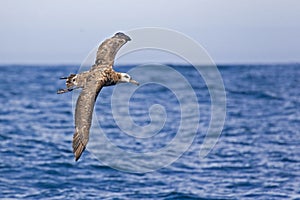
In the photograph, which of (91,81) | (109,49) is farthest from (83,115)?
(109,49)

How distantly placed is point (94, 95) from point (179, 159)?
15558 millimetres

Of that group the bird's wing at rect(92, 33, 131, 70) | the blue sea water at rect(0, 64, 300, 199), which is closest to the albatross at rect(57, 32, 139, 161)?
the bird's wing at rect(92, 33, 131, 70)

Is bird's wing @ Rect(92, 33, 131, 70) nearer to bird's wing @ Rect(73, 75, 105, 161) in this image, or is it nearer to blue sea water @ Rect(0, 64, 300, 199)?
bird's wing @ Rect(73, 75, 105, 161)

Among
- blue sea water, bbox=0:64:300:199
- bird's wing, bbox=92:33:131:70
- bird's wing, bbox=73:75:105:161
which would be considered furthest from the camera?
blue sea water, bbox=0:64:300:199

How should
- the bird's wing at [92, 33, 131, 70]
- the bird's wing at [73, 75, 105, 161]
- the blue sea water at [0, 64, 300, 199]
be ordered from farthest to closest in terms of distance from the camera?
the blue sea water at [0, 64, 300, 199]
the bird's wing at [92, 33, 131, 70]
the bird's wing at [73, 75, 105, 161]

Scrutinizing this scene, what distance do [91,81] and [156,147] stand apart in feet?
55.5

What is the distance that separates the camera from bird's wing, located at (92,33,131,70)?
1772cm

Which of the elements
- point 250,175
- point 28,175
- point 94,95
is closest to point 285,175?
point 250,175

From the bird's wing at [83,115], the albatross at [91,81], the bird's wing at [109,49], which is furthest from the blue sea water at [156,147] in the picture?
the bird's wing at [83,115]

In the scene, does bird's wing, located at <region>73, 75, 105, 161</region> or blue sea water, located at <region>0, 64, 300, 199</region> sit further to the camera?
blue sea water, located at <region>0, 64, 300, 199</region>

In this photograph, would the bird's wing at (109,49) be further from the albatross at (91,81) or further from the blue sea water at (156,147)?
the blue sea water at (156,147)

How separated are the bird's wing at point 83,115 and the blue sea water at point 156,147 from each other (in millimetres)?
9001

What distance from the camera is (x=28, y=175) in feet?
88.8

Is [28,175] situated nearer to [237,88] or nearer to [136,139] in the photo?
[136,139]
